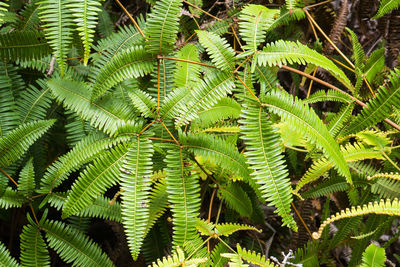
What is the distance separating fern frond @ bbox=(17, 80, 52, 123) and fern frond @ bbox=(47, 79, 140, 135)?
0.24m

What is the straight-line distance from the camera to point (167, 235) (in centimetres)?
190

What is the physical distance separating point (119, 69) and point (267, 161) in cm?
82

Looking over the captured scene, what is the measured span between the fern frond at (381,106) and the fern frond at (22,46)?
1639 millimetres

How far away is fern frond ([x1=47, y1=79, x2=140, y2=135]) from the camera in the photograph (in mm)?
1620

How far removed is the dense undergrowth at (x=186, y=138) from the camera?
1334 millimetres

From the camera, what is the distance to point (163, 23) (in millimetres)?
1497

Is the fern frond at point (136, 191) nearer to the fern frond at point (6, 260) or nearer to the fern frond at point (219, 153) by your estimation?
the fern frond at point (219, 153)

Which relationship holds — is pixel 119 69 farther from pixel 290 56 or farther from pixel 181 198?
pixel 290 56

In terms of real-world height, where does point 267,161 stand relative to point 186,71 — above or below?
below

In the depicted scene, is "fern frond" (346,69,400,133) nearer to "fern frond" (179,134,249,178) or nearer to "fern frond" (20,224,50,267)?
"fern frond" (179,134,249,178)

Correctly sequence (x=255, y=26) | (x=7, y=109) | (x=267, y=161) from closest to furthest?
(x=267, y=161), (x=255, y=26), (x=7, y=109)

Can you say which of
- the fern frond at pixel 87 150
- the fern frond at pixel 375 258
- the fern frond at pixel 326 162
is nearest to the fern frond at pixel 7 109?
the fern frond at pixel 87 150

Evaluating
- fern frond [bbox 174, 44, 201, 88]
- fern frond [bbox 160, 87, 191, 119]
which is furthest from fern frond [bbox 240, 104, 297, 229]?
fern frond [bbox 174, 44, 201, 88]

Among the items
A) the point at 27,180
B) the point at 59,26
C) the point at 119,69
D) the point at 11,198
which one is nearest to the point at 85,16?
the point at 59,26
